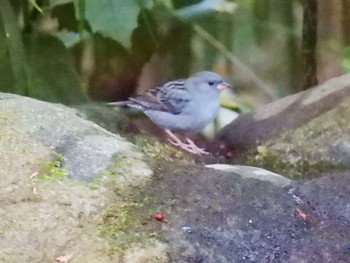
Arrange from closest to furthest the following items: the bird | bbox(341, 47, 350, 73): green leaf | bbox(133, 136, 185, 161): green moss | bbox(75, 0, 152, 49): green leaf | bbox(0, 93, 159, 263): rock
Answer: bbox(0, 93, 159, 263): rock
bbox(75, 0, 152, 49): green leaf
bbox(133, 136, 185, 161): green moss
bbox(341, 47, 350, 73): green leaf
the bird

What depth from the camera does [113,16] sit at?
2.12 meters

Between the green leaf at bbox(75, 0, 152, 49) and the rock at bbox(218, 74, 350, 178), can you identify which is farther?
the rock at bbox(218, 74, 350, 178)

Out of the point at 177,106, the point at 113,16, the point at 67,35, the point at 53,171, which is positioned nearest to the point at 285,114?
the point at 177,106

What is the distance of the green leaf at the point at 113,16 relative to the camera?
2.11 m

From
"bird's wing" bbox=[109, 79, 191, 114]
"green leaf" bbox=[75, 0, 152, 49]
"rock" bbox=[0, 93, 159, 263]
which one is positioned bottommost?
"bird's wing" bbox=[109, 79, 191, 114]

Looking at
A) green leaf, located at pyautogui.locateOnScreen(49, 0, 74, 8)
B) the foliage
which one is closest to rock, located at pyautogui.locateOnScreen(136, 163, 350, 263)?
the foliage

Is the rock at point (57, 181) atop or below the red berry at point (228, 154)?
atop

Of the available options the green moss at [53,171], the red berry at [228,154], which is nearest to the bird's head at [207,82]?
the red berry at [228,154]

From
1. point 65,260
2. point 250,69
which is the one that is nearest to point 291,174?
point 65,260

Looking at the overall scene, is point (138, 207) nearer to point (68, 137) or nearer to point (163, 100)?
point (68, 137)

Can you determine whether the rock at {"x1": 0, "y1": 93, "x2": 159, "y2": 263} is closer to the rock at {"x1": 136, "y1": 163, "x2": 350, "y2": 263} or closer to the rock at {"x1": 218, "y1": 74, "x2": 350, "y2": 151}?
the rock at {"x1": 136, "y1": 163, "x2": 350, "y2": 263}

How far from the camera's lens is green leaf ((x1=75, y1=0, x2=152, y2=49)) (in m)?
2.11

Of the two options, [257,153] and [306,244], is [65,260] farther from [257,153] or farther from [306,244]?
[257,153]

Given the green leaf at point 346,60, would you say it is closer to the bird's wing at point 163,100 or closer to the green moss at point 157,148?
the bird's wing at point 163,100
